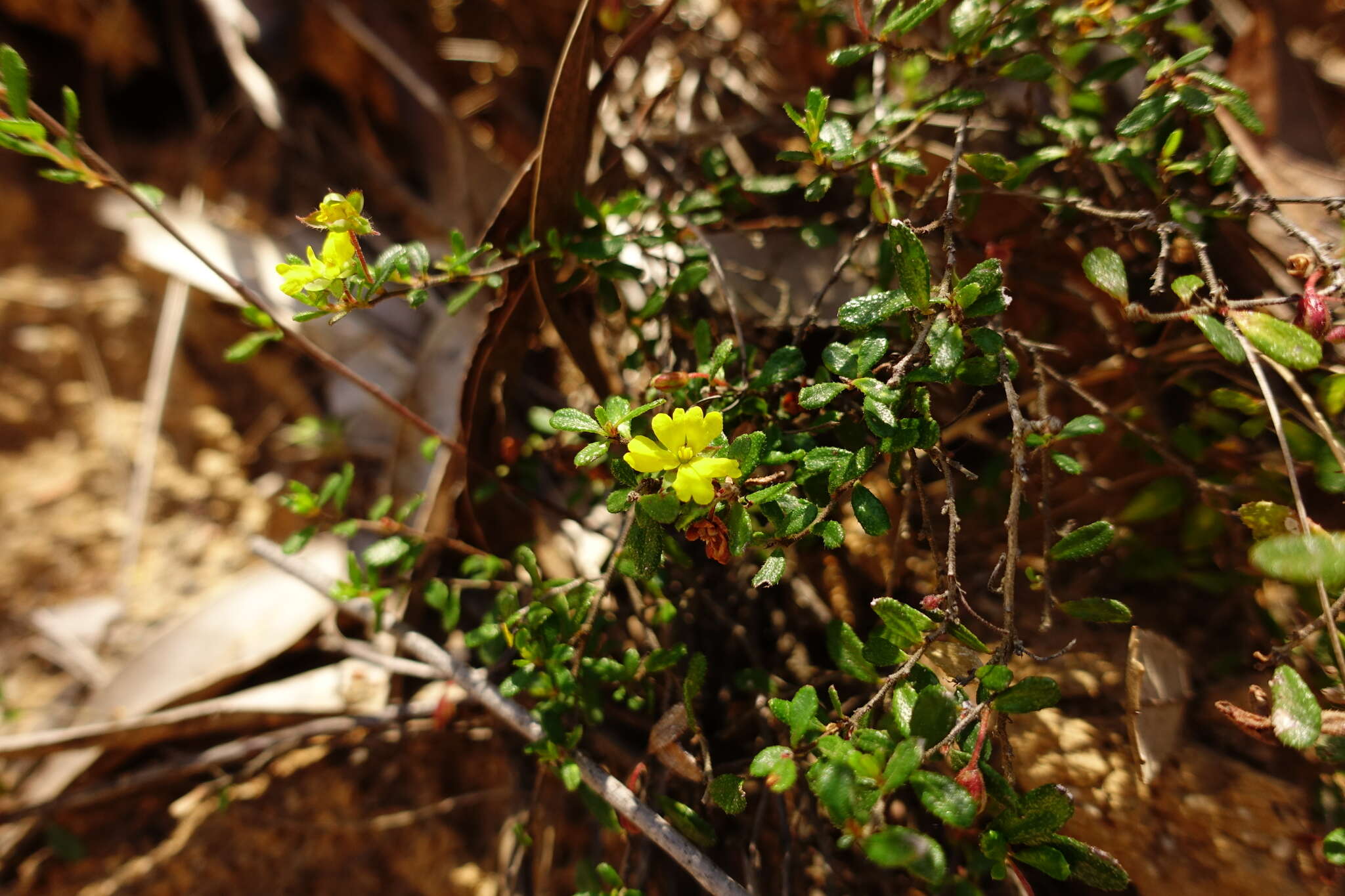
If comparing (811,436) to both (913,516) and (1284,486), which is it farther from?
(1284,486)

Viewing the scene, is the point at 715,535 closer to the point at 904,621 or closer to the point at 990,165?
the point at 904,621

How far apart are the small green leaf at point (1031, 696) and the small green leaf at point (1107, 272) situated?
2.10 ft

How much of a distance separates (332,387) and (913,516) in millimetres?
1972

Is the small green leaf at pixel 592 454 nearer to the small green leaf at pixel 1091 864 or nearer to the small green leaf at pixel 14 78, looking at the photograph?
the small green leaf at pixel 1091 864

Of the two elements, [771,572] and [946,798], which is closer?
[946,798]

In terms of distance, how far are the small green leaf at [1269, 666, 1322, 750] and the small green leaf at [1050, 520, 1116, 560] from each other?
→ 0.29 metres

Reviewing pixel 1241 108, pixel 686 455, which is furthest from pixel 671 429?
pixel 1241 108

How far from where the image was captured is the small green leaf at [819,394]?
3.86ft

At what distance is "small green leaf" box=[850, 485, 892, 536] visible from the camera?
1.14m

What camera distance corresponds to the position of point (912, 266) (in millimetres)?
1163

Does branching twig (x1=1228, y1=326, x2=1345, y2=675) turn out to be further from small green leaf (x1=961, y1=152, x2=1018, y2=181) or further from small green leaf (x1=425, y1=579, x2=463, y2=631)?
small green leaf (x1=425, y1=579, x2=463, y2=631)

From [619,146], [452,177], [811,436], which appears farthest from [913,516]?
[452,177]

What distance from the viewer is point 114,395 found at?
2.78m

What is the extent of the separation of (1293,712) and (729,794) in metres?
0.80
